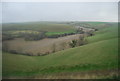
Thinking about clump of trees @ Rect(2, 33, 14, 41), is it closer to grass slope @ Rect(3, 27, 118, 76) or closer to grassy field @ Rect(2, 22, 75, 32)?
grassy field @ Rect(2, 22, 75, 32)

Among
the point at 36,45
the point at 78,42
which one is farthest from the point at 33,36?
the point at 78,42

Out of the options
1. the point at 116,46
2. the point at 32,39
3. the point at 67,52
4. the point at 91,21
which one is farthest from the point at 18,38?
the point at 116,46

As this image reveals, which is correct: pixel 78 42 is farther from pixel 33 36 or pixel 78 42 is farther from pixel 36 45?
pixel 33 36

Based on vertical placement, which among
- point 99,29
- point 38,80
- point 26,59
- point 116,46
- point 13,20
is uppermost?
point 13,20

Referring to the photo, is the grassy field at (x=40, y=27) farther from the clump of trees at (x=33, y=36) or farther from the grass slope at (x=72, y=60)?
the grass slope at (x=72, y=60)

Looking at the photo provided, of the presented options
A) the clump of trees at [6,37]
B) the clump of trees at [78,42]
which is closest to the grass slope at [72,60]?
the clump of trees at [78,42]

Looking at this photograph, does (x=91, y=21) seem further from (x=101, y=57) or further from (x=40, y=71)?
(x=40, y=71)
